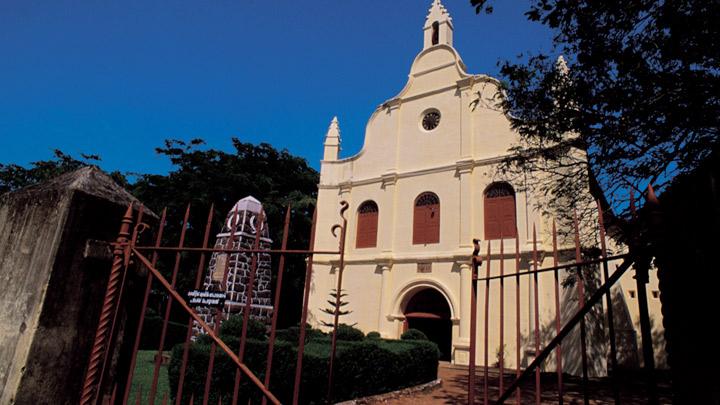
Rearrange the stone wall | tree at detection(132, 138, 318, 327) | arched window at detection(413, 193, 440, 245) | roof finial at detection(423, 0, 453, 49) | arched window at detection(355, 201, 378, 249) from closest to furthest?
the stone wall < arched window at detection(413, 193, 440, 245) < arched window at detection(355, 201, 378, 249) < roof finial at detection(423, 0, 453, 49) < tree at detection(132, 138, 318, 327)

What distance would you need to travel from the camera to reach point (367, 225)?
16.7 m

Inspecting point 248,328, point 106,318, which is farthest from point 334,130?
point 106,318

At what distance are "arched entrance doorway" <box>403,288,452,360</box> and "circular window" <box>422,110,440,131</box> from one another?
6687 millimetres

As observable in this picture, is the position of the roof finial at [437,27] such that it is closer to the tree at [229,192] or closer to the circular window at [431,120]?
the circular window at [431,120]

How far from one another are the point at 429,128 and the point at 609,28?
10.5m

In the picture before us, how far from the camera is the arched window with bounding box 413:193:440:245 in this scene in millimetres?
15038

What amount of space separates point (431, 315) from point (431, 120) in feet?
25.9

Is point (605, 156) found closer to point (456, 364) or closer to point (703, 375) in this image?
point (703, 375)

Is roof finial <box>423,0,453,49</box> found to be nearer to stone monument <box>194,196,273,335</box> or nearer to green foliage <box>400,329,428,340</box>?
stone monument <box>194,196,273,335</box>

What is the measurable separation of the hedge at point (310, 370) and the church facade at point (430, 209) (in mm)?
4782

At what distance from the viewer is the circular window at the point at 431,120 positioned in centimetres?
1650

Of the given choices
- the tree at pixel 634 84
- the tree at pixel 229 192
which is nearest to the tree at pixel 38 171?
the tree at pixel 229 192

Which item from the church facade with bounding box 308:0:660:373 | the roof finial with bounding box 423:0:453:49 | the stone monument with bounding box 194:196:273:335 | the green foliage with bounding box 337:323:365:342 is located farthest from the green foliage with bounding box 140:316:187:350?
the roof finial with bounding box 423:0:453:49

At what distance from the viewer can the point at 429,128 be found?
16672 mm
